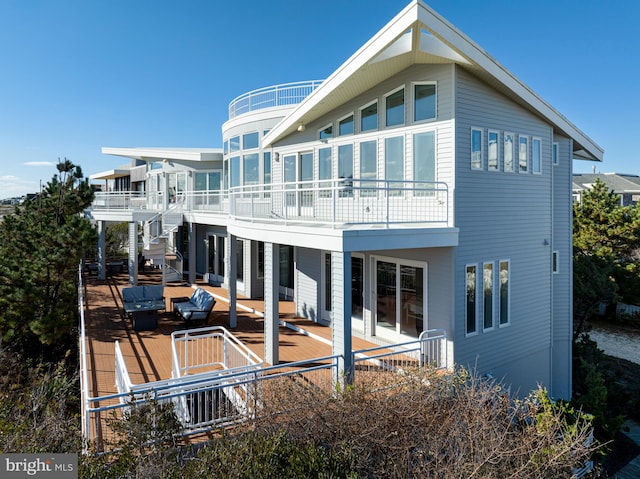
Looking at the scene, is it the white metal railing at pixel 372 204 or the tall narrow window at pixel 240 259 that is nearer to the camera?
the white metal railing at pixel 372 204

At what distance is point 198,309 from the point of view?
1384 centimetres

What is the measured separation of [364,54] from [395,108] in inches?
83.5

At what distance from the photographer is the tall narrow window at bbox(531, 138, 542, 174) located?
12.7 metres

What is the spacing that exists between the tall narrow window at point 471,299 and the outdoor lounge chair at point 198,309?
26.1 feet

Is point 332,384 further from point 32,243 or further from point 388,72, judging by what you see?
point 32,243

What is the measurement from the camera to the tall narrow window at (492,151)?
1130cm

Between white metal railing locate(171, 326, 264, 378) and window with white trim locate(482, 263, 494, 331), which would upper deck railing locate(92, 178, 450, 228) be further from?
white metal railing locate(171, 326, 264, 378)

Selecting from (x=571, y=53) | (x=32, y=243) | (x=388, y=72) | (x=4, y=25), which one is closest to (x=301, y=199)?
(x=388, y=72)

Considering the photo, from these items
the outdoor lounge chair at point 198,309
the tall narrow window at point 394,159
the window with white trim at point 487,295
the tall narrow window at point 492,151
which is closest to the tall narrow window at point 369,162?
the tall narrow window at point 394,159

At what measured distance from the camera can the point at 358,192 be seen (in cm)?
1274

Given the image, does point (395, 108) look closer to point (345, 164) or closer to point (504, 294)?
point (345, 164)

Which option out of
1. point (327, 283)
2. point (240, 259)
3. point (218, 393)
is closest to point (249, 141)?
point (240, 259)

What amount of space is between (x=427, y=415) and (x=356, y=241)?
3419 mm

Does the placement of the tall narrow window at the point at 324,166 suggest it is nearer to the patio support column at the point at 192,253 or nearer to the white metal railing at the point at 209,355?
the white metal railing at the point at 209,355
